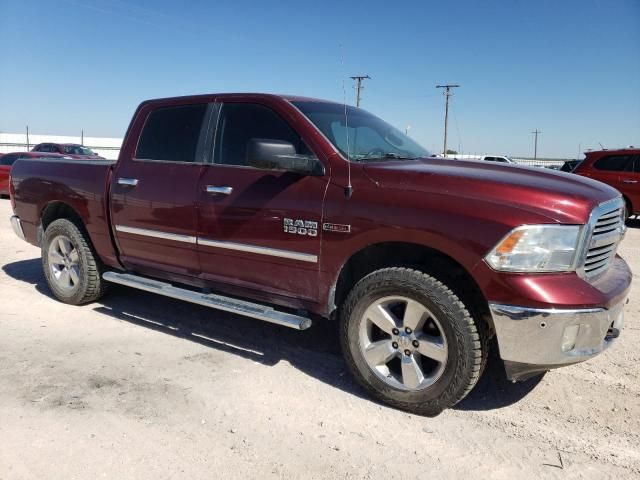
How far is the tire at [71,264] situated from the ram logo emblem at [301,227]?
97.4 inches

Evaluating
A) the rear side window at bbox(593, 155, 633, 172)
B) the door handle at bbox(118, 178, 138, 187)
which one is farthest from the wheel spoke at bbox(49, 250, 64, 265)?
the rear side window at bbox(593, 155, 633, 172)

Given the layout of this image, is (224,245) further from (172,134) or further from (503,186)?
(503,186)

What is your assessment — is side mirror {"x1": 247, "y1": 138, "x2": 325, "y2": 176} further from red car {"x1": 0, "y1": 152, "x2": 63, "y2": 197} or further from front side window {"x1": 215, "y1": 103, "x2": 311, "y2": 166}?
red car {"x1": 0, "y1": 152, "x2": 63, "y2": 197}

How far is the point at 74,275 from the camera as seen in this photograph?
513 centimetres

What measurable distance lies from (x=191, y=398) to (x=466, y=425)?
1695mm

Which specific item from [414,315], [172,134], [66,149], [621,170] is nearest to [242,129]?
[172,134]

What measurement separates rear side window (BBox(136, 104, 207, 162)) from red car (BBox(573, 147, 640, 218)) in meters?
10.7

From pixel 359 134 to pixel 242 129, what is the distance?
2.91 feet

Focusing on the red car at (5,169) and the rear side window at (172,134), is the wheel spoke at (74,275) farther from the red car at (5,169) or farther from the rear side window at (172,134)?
the red car at (5,169)

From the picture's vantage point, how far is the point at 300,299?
3584 mm

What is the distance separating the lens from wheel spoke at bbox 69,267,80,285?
5.10 meters

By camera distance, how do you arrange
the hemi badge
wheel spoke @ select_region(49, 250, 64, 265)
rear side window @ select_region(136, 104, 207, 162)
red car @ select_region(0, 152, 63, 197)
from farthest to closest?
red car @ select_region(0, 152, 63, 197)
wheel spoke @ select_region(49, 250, 64, 265)
rear side window @ select_region(136, 104, 207, 162)
the hemi badge

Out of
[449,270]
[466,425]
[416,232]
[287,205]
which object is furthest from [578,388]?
[287,205]

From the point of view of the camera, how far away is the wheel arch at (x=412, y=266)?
3014 mm
